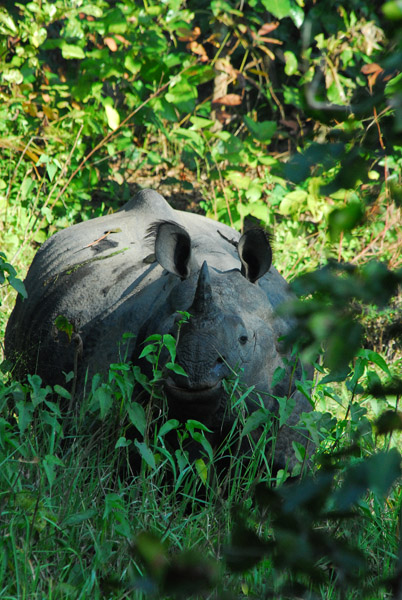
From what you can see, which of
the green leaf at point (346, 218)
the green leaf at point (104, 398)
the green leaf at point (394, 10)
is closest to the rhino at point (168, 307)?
the green leaf at point (104, 398)

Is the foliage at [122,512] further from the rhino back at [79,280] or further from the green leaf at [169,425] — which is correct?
the rhino back at [79,280]

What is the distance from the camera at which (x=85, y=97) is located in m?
6.19

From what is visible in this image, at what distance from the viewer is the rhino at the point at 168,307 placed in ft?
9.64

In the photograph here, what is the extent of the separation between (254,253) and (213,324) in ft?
2.23

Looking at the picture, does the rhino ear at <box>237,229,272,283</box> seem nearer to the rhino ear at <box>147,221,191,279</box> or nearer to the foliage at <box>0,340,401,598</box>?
the rhino ear at <box>147,221,191,279</box>

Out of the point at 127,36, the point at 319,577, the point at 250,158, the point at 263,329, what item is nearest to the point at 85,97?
the point at 127,36

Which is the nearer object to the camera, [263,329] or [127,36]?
[263,329]

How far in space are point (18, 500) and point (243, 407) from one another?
3.22 feet

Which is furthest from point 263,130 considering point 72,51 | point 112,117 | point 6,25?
point 6,25

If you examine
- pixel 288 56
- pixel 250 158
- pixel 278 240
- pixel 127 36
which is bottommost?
pixel 278 240

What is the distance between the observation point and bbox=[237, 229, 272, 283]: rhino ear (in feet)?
11.4

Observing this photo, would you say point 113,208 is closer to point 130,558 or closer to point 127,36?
point 127,36

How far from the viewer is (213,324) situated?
2.96 meters

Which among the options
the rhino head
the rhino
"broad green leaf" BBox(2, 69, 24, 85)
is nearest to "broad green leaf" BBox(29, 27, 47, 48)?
"broad green leaf" BBox(2, 69, 24, 85)
